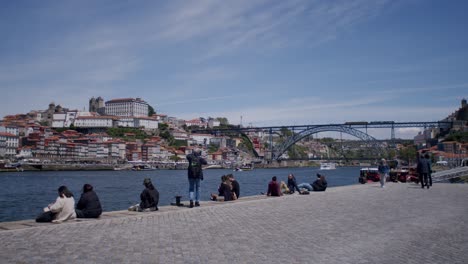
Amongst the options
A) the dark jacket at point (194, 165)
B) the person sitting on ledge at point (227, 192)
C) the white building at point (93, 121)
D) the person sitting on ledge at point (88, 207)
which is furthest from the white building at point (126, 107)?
the person sitting on ledge at point (88, 207)

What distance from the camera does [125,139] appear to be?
390 feet

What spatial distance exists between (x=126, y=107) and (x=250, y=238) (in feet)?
460

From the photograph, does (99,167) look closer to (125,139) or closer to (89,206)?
(125,139)

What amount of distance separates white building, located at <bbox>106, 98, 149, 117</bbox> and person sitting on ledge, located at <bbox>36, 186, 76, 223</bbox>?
449 feet

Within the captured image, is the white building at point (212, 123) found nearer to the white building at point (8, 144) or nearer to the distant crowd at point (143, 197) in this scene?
the white building at point (8, 144)

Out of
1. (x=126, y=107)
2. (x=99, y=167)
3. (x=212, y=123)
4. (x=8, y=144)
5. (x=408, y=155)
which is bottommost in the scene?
(x=99, y=167)

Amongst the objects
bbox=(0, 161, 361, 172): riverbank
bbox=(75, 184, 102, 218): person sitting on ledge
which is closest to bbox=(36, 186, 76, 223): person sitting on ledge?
bbox=(75, 184, 102, 218): person sitting on ledge

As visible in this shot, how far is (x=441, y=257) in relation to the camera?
5.10 metres

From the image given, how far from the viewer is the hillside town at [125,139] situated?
310ft

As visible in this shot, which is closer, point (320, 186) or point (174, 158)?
point (320, 186)

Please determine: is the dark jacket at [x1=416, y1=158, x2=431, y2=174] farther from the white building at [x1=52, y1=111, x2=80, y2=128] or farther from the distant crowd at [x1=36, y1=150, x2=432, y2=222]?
the white building at [x1=52, y1=111, x2=80, y2=128]

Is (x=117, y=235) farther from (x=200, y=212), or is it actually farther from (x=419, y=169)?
(x=419, y=169)

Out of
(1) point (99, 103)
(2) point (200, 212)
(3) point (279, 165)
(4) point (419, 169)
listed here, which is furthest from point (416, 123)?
(1) point (99, 103)

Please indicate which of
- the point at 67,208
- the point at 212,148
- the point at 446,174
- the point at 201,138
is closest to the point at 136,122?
the point at 201,138
